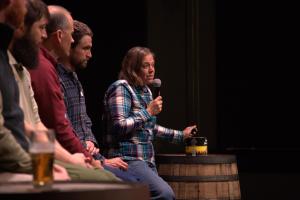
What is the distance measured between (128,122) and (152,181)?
1.05 feet

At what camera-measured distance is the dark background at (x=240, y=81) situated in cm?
566

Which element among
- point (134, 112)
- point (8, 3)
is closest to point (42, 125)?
point (8, 3)

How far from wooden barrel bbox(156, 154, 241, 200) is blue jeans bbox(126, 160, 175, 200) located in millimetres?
269

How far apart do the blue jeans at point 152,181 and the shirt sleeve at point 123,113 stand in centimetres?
19

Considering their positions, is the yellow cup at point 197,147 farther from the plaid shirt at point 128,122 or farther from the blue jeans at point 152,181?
the blue jeans at point 152,181

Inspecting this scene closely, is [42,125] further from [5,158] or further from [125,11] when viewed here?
[125,11]

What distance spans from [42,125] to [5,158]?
2.03ft

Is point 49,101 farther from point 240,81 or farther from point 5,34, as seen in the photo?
point 240,81

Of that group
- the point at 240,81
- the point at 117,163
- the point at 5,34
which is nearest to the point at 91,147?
the point at 117,163

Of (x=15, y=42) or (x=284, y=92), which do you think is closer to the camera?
(x=15, y=42)

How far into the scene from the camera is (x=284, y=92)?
230 inches

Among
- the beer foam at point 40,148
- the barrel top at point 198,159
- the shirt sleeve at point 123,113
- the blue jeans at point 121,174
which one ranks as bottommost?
the blue jeans at point 121,174

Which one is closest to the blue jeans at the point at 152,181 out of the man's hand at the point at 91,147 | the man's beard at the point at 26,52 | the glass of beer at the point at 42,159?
the man's hand at the point at 91,147

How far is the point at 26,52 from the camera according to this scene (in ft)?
8.54
